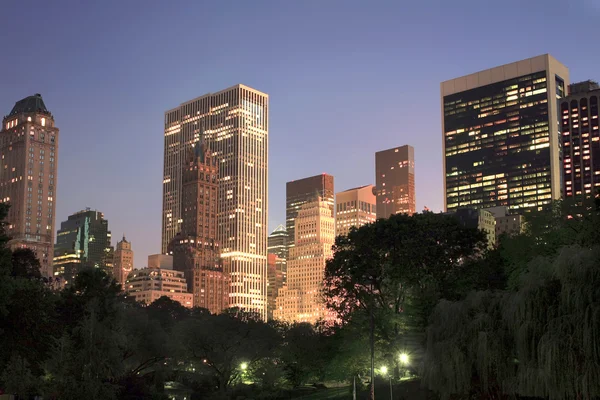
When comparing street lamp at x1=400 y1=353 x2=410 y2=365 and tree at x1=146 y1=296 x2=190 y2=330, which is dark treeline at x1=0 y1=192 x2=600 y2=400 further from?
tree at x1=146 y1=296 x2=190 y2=330

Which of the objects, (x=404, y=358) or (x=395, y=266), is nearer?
(x=404, y=358)

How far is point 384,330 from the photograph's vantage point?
74250 millimetres

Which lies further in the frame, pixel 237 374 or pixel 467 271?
pixel 237 374

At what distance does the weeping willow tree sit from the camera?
36.2 m

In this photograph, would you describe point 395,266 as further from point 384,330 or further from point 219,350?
point 219,350

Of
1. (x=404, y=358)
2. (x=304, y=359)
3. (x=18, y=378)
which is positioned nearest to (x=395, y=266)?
(x=404, y=358)

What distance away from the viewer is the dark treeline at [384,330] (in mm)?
38406

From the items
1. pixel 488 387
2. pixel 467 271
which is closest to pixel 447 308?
pixel 488 387

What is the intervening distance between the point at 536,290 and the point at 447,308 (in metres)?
10.5

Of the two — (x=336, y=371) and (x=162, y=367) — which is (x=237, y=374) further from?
(x=336, y=371)

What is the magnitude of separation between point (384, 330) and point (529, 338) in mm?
35100

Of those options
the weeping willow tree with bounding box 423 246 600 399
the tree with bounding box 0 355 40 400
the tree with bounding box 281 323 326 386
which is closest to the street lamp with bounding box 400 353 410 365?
the tree with bounding box 281 323 326 386

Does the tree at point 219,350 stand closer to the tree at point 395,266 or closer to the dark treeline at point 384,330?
the dark treeline at point 384,330

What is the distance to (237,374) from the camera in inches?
3622
